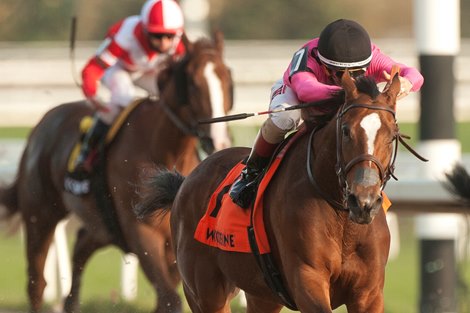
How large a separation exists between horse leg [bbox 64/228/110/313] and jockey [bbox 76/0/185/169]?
66cm

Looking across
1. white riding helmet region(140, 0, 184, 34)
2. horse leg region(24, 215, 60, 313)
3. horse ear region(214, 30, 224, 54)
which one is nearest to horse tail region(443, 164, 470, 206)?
horse ear region(214, 30, 224, 54)

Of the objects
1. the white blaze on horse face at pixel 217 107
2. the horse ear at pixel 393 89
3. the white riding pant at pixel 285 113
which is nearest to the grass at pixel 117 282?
the white blaze on horse face at pixel 217 107

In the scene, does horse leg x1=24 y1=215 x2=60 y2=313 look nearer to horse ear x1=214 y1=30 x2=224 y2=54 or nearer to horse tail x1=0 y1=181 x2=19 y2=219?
horse tail x1=0 y1=181 x2=19 y2=219

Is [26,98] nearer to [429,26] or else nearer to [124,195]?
[124,195]

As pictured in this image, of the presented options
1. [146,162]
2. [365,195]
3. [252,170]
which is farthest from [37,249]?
[365,195]

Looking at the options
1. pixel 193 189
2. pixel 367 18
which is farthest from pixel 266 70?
pixel 367 18

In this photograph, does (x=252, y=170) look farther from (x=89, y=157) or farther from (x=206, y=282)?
(x=89, y=157)

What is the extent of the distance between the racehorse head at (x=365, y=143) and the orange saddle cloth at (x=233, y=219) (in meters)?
0.57

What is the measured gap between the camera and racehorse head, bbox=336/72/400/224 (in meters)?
4.35

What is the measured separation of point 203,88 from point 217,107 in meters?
0.17

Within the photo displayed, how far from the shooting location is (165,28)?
843 cm

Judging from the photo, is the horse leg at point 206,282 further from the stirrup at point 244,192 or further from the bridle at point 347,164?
the bridle at point 347,164

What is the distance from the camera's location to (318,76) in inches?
202

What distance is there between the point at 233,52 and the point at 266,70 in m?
4.33
